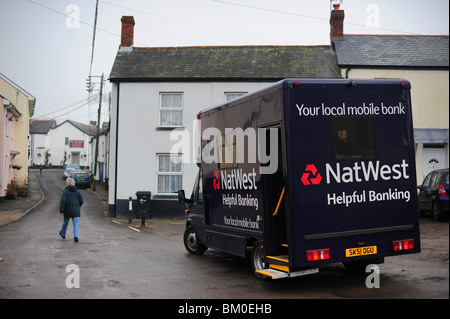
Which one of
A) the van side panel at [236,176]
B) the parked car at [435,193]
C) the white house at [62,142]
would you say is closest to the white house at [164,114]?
the parked car at [435,193]

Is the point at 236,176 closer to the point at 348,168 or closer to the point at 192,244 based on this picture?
the point at 348,168

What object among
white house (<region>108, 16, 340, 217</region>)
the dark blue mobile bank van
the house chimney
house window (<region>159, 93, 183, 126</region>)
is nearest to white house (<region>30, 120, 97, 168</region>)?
white house (<region>108, 16, 340, 217</region>)

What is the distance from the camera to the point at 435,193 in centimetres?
1611

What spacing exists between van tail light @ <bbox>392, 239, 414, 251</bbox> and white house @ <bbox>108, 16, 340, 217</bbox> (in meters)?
16.6

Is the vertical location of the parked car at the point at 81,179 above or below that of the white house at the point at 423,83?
below

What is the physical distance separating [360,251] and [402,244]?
743mm

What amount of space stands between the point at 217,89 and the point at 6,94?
770 inches

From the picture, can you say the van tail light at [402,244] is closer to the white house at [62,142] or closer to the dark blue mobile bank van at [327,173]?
the dark blue mobile bank van at [327,173]

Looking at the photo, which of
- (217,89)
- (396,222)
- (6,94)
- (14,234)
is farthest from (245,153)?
(6,94)

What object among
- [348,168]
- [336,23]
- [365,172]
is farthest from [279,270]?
[336,23]

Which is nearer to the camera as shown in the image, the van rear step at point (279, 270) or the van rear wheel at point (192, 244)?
the van rear step at point (279, 270)

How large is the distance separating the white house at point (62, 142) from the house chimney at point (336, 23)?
66755 millimetres

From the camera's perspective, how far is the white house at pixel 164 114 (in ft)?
79.2
